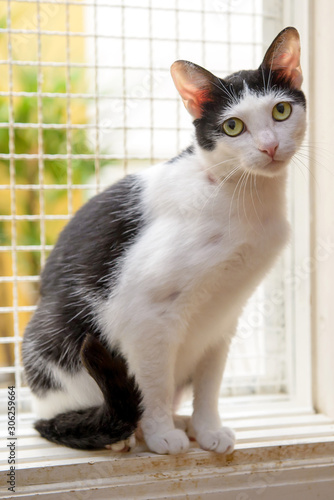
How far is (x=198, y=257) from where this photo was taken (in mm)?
1125

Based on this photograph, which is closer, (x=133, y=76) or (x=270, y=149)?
(x=270, y=149)

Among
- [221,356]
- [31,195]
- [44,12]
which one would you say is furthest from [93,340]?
[31,195]

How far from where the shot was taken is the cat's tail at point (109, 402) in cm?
110

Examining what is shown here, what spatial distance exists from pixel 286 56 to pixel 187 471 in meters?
0.93

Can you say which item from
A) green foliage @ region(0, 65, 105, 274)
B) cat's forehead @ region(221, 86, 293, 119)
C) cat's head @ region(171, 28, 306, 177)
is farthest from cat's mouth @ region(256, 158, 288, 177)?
green foliage @ region(0, 65, 105, 274)

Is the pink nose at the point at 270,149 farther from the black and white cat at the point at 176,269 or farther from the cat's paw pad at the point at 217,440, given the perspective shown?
the cat's paw pad at the point at 217,440

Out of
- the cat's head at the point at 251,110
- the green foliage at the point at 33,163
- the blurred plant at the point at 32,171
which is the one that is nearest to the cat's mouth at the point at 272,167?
the cat's head at the point at 251,110

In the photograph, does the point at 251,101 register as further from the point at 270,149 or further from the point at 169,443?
the point at 169,443

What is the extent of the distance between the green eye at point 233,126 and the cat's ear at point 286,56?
0.15 m

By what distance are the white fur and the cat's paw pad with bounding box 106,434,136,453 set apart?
0.13ft

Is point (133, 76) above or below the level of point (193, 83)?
above

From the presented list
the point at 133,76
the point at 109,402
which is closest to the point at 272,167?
the point at 109,402

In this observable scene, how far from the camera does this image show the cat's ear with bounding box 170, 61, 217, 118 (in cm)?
113

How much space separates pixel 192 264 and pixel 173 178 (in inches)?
9.1
